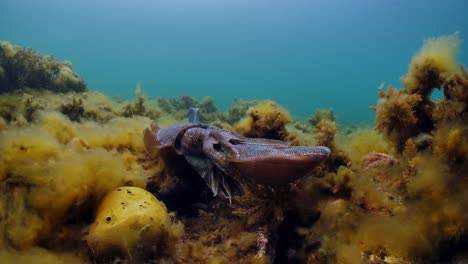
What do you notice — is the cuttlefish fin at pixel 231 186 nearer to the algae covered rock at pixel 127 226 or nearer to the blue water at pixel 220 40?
the algae covered rock at pixel 127 226

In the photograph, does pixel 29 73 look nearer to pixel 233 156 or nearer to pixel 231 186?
pixel 231 186

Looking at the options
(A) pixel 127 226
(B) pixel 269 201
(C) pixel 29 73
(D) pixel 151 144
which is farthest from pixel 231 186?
(C) pixel 29 73

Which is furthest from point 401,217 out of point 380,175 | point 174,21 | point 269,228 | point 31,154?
point 174,21

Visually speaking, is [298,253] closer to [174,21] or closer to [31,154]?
[31,154]

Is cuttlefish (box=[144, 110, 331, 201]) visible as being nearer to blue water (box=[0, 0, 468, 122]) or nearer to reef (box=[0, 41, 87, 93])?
reef (box=[0, 41, 87, 93])

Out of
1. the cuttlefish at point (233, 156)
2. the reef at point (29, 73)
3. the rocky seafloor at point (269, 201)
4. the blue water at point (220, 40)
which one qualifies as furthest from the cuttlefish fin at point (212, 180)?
the blue water at point (220, 40)

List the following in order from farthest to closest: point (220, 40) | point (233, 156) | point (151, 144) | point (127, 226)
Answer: point (220, 40), point (151, 144), point (233, 156), point (127, 226)

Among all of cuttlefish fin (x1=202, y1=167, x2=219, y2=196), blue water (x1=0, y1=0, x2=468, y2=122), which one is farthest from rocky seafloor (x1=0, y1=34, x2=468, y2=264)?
blue water (x1=0, y1=0, x2=468, y2=122)
